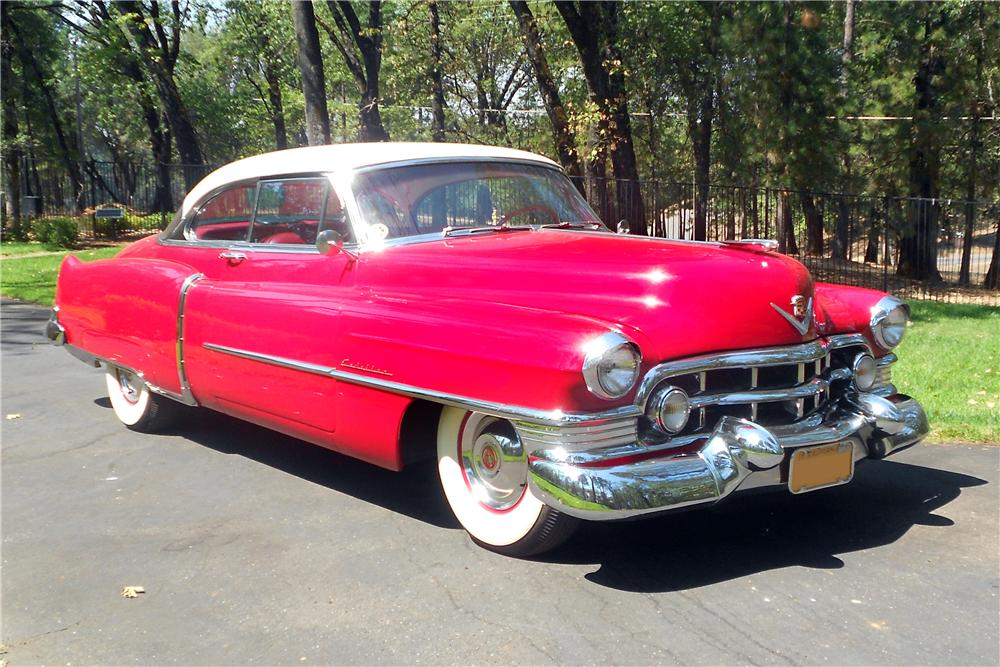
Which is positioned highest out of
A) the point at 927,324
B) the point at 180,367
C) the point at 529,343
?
the point at 529,343

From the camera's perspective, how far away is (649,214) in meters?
14.9

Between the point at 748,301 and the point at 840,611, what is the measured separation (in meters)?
1.24

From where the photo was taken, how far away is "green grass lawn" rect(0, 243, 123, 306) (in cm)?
1310

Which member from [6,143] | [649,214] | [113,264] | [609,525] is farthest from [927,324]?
[6,143]

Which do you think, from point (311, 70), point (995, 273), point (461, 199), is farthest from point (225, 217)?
point (995, 273)

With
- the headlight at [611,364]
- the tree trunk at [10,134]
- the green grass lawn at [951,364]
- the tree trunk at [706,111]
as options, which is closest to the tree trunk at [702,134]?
the tree trunk at [706,111]

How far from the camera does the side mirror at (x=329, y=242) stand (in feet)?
15.8

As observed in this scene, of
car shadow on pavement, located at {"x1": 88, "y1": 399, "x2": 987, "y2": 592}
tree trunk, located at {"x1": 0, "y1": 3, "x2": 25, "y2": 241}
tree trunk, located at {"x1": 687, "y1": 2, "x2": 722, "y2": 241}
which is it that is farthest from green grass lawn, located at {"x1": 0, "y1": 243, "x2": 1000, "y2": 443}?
tree trunk, located at {"x1": 0, "y1": 3, "x2": 25, "y2": 241}

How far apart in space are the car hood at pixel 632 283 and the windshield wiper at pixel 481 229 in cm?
21

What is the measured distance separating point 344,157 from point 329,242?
60cm

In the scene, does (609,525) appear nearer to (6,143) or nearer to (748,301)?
(748,301)

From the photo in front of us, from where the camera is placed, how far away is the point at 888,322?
15.5 feet

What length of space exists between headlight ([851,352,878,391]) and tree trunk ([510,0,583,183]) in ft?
33.2

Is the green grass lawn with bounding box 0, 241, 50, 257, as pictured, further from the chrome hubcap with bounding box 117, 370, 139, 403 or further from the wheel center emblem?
the wheel center emblem
